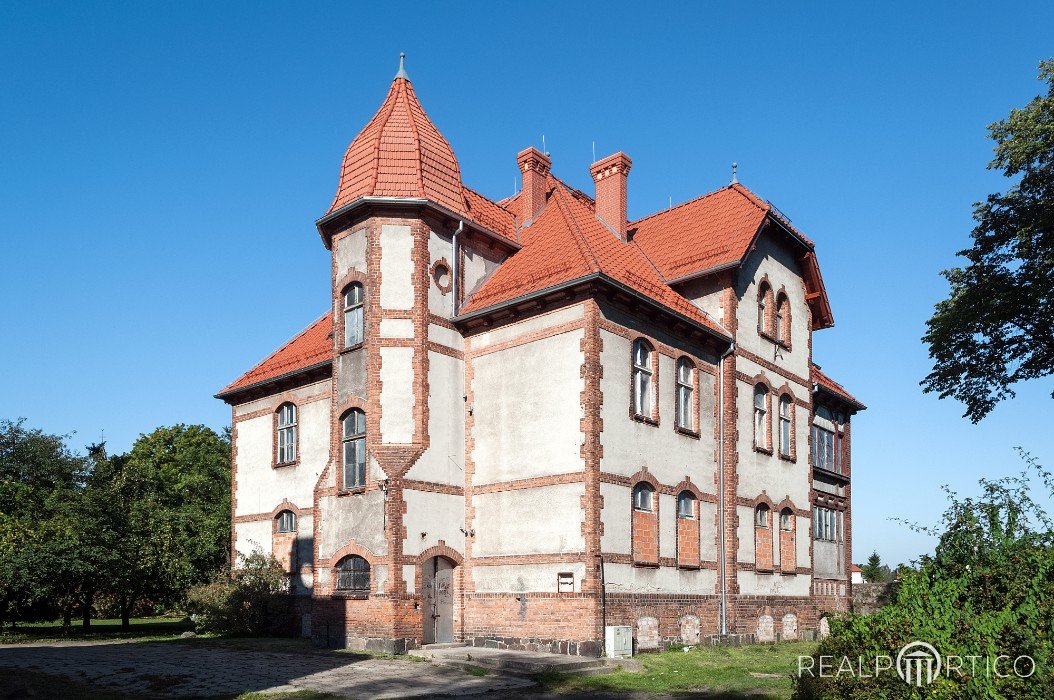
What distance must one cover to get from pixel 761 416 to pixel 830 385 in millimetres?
6860

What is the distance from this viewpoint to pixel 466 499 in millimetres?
21734

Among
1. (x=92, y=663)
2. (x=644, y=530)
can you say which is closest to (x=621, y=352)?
(x=644, y=530)

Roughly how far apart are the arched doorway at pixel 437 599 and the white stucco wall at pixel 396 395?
297 cm

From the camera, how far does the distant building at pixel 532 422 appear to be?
65.4 ft

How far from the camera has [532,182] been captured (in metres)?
25.6

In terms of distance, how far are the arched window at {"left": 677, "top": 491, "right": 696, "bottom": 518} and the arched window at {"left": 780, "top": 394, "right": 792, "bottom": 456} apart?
5216 millimetres

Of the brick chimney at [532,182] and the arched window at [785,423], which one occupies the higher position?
the brick chimney at [532,182]

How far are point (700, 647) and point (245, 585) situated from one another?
1216 centimetres

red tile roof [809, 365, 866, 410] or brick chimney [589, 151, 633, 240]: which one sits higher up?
brick chimney [589, 151, 633, 240]

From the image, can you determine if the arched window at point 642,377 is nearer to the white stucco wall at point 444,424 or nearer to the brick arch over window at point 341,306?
the white stucco wall at point 444,424

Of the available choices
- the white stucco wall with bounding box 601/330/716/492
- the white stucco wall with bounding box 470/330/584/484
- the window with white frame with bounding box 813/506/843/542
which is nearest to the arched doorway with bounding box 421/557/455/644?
the white stucco wall with bounding box 470/330/584/484

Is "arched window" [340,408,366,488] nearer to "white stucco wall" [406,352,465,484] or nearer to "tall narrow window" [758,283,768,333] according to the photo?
"white stucco wall" [406,352,465,484]

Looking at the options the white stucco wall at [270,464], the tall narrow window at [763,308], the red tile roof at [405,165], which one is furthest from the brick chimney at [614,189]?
the white stucco wall at [270,464]

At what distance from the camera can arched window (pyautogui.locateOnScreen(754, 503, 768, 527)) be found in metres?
24.7
